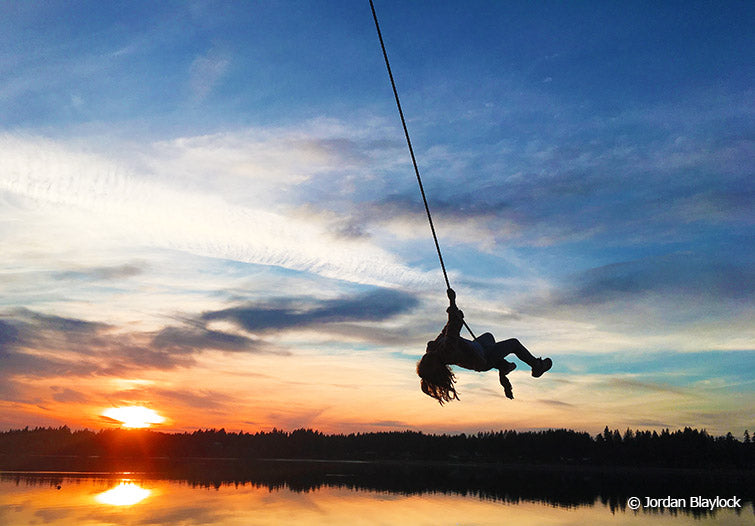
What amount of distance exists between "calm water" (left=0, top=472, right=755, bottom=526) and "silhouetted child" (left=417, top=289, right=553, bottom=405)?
4710cm

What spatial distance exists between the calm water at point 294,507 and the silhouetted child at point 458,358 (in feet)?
155

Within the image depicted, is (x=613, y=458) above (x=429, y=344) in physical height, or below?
below

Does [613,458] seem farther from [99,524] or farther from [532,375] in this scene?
[532,375]

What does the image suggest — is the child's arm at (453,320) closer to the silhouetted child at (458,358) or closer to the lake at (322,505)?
the silhouetted child at (458,358)

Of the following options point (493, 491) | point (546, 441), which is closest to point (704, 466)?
point (546, 441)

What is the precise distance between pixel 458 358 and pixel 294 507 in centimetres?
6081

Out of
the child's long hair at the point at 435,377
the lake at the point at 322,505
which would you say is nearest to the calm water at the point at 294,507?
the lake at the point at 322,505

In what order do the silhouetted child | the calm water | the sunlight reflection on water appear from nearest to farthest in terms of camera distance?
the silhouetted child < the calm water < the sunlight reflection on water

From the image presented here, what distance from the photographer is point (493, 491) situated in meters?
89.4

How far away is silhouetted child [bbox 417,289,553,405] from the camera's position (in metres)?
9.12

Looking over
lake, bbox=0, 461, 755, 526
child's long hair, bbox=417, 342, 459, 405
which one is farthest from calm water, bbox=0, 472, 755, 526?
child's long hair, bbox=417, 342, 459, 405

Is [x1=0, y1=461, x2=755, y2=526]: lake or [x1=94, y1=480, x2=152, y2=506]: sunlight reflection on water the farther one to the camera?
[x1=94, y1=480, x2=152, y2=506]: sunlight reflection on water

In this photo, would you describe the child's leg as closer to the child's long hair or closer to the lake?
the child's long hair

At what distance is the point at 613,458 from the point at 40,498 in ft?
492
